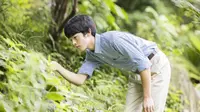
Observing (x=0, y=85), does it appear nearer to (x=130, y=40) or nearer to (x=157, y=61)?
(x=130, y=40)

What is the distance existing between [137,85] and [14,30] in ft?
5.95

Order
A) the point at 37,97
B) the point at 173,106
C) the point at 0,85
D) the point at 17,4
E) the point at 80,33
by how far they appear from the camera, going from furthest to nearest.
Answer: the point at 173,106, the point at 17,4, the point at 80,33, the point at 0,85, the point at 37,97

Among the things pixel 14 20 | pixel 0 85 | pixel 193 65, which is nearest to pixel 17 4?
pixel 14 20

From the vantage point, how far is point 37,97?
9.47 ft

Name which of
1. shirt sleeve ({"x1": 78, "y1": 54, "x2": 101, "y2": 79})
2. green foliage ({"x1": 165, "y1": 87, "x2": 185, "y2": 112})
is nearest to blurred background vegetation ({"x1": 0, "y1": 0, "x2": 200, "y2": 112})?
green foliage ({"x1": 165, "y1": 87, "x2": 185, "y2": 112})

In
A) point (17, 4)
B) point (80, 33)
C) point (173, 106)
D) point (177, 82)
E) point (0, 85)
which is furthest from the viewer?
point (177, 82)

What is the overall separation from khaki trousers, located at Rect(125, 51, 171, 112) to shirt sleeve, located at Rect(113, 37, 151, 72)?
1.15 feet

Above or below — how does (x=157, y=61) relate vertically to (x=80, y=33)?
below

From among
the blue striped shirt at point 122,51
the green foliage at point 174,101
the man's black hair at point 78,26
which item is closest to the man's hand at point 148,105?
the blue striped shirt at point 122,51

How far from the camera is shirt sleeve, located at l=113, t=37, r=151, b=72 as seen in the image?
3512mm

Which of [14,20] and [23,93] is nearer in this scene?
[23,93]

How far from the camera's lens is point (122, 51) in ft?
11.6

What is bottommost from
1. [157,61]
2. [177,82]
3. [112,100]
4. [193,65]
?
[193,65]

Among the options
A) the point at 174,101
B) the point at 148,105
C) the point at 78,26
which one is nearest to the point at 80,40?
the point at 78,26
